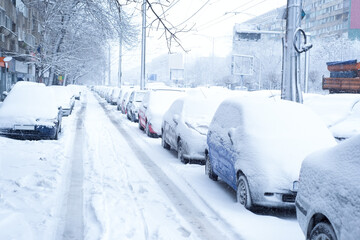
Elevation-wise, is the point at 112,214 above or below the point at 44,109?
below

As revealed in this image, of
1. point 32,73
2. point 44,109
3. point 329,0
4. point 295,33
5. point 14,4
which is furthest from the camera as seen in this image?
point 329,0

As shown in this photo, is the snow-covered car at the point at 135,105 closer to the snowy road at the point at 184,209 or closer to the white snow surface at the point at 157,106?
the white snow surface at the point at 157,106

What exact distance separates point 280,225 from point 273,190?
1.53 ft

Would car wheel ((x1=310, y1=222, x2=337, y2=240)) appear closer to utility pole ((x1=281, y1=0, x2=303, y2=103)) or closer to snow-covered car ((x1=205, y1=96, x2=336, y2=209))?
snow-covered car ((x1=205, y1=96, x2=336, y2=209))

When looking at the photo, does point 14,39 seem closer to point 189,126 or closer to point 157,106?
point 157,106

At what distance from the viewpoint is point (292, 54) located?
9781mm

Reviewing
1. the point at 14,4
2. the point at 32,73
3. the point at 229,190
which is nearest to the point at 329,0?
the point at 32,73

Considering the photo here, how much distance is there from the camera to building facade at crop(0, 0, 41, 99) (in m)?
29.5

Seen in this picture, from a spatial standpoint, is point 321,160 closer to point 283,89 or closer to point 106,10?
point 283,89

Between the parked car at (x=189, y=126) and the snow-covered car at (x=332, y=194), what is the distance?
5.05m

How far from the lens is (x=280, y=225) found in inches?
220

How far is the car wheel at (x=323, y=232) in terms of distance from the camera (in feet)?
12.0

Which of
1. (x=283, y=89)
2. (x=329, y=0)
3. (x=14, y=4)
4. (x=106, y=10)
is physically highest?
(x=329, y=0)

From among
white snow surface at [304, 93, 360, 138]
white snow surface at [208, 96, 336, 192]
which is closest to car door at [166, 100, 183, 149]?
white snow surface at [208, 96, 336, 192]
